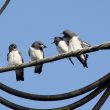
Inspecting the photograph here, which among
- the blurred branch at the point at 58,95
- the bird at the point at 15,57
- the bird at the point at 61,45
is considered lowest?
the bird at the point at 15,57

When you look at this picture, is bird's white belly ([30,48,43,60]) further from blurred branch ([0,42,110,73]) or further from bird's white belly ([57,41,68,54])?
blurred branch ([0,42,110,73])

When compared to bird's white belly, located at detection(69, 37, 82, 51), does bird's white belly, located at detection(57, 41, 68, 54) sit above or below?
below

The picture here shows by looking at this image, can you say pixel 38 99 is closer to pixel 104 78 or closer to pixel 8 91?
pixel 8 91

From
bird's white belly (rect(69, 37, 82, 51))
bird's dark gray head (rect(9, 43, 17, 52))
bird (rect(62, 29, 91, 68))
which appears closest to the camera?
bird (rect(62, 29, 91, 68))

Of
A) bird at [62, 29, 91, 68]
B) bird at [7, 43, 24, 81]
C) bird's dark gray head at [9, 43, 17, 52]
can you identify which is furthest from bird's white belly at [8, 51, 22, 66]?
bird at [62, 29, 91, 68]

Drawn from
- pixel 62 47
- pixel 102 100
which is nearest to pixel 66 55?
pixel 102 100

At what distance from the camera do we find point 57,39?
33.9ft

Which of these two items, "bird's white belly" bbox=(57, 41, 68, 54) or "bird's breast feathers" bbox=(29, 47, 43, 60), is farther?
"bird's breast feathers" bbox=(29, 47, 43, 60)

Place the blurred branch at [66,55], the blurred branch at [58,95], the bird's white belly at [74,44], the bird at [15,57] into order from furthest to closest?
1. the bird at [15,57]
2. the bird's white belly at [74,44]
3. the blurred branch at [66,55]
4. the blurred branch at [58,95]

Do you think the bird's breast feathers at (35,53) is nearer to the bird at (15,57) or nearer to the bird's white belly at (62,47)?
the bird at (15,57)

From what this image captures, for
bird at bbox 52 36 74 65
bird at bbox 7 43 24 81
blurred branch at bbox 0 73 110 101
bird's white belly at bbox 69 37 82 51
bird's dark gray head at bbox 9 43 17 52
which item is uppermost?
blurred branch at bbox 0 73 110 101

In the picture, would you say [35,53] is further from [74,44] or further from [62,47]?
[74,44]

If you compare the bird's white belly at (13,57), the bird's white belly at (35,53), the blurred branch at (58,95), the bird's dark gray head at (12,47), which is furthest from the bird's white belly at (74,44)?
the blurred branch at (58,95)

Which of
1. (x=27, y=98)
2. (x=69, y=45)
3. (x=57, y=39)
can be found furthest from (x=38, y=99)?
(x=57, y=39)
